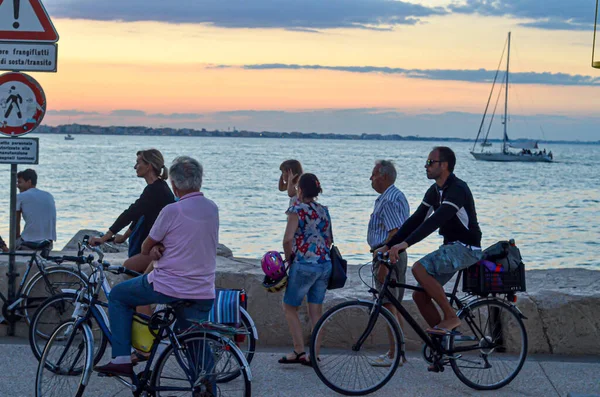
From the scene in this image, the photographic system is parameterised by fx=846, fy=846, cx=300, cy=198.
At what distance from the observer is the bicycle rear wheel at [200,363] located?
495 cm

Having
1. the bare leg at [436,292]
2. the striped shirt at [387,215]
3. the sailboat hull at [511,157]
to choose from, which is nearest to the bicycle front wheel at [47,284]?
the striped shirt at [387,215]

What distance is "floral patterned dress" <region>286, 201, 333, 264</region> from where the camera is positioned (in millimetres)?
6488

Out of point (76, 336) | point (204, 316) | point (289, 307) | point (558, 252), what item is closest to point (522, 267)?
point (289, 307)

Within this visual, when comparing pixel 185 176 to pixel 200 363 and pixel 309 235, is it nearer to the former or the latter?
pixel 200 363

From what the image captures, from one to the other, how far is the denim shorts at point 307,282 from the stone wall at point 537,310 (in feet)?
2.06

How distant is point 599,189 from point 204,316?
6485 cm

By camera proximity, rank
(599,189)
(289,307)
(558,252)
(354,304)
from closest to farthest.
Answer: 1. (354,304)
2. (289,307)
3. (558,252)
4. (599,189)

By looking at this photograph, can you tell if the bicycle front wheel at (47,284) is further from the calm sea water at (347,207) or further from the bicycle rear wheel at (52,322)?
the calm sea water at (347,207)

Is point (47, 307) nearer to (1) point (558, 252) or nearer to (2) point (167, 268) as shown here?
(2) point (167, 268)

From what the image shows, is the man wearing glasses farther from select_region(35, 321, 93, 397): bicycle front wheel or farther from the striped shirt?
select_region(35, 321, 93, 397): bicycle front wheel

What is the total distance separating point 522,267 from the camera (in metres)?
6.13

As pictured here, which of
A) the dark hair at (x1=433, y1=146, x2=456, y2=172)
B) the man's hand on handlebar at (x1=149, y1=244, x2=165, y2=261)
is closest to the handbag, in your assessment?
the dark hair at (x1=433, y1=146, x2=456, y2=172)

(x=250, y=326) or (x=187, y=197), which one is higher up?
(x=187, y=197)

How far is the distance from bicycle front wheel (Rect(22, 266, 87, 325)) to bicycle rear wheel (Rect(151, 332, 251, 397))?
2297 mm
